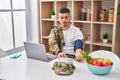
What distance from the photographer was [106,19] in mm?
3102

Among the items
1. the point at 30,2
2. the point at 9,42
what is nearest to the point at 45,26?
the point at 30,2

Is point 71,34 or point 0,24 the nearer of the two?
point 71,34

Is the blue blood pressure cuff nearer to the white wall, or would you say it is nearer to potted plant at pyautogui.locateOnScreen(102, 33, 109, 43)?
potted plant at pyautogui.locateOnScreen(102, 33, 109, 43)

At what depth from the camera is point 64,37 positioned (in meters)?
2.50

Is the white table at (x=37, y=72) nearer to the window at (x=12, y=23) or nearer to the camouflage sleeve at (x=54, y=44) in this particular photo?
the camouflage sleeve at (x=54, y=44)

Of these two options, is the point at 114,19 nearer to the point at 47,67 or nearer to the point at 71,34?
the point at 71,34

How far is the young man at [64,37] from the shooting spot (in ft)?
7.77

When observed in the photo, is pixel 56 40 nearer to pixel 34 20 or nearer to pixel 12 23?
pixel 12 23

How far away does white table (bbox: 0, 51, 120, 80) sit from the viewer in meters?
1.50

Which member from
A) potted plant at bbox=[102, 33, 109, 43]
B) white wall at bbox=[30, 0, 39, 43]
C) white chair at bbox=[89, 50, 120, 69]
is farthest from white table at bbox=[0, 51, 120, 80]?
white wall at bbox=[30, 0, 39, 43]

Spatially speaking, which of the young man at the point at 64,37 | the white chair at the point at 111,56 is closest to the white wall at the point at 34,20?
the young man at the point at 64,37

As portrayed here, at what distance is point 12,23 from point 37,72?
76.4 inches

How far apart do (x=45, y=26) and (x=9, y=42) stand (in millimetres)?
829

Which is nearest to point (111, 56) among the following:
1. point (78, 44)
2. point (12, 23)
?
point (78, 44)
